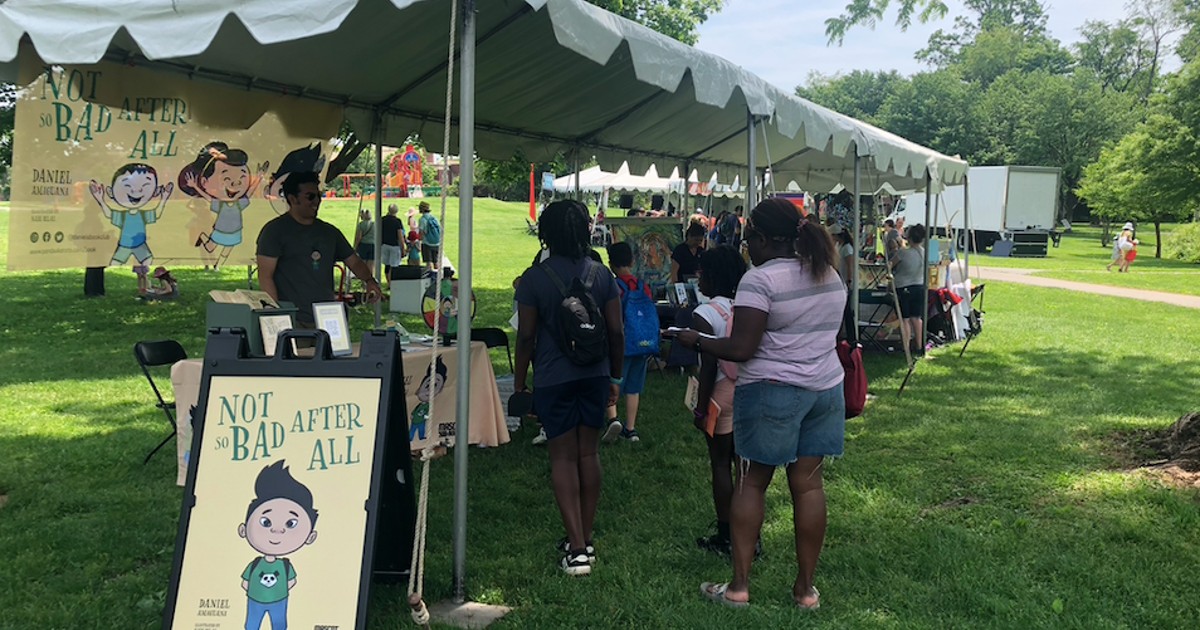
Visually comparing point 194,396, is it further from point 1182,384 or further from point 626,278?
point 1182,384

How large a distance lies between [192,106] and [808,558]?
463 centimetres

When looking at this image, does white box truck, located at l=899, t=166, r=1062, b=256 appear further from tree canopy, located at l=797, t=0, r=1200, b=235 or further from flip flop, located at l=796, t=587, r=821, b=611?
flip flop, located at l=796, t=587, r=821, b=611

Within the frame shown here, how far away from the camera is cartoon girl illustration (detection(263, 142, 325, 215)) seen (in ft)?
19.8

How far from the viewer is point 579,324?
3359mm

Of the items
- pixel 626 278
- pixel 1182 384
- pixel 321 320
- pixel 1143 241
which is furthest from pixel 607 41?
pixel 1143 241

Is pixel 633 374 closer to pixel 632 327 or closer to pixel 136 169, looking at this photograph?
pixel 632 327

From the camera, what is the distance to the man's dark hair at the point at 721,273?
3709 mm

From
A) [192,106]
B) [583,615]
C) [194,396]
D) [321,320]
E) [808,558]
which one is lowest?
[583,615]

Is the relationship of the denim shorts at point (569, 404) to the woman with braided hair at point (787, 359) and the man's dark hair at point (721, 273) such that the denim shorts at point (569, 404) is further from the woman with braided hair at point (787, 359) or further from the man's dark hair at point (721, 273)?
the man's dark hair at point (721, 273)

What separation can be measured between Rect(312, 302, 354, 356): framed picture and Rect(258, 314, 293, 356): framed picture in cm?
13

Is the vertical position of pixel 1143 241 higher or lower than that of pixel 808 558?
higher

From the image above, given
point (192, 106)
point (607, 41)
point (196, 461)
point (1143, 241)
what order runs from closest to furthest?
point (196, 461)
point (607, 41)
point (192, 106)
point (1143, 241)

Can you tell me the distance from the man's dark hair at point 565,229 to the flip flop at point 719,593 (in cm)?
151

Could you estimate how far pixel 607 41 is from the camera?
3574 mm
